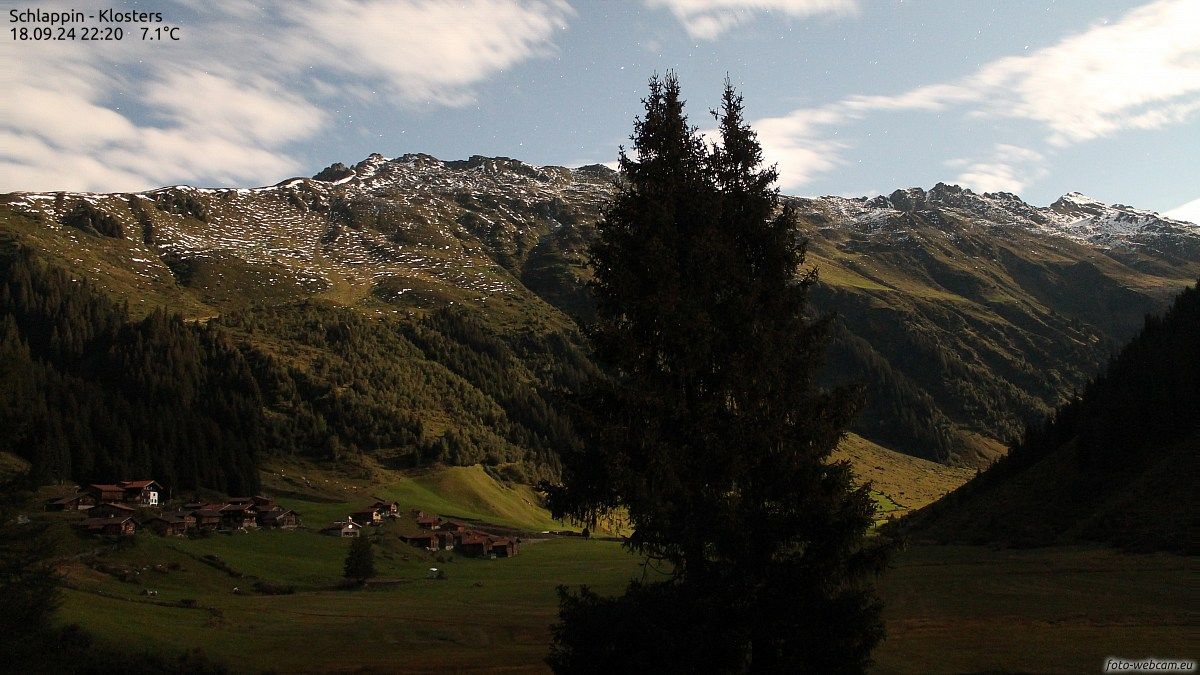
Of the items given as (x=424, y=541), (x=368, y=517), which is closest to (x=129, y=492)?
(x=368, y=517)

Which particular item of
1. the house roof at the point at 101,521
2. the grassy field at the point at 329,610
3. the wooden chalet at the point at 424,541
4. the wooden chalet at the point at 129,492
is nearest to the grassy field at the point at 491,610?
the grassy field at the point at 329,610

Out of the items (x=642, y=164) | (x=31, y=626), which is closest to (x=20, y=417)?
(x=31, y=626)

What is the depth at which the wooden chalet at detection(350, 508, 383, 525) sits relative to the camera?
154125 millimetres

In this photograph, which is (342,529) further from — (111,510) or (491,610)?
(491,610)

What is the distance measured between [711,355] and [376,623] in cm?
5130

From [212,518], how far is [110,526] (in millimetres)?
25197

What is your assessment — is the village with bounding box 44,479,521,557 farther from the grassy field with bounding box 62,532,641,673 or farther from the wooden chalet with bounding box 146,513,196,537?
the grassy field with bounding box 62,532,641,673

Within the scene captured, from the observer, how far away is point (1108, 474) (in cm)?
8969

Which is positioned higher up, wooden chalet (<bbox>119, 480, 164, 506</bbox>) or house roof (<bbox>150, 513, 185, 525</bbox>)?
wooden chalet (<bbox>119, 480, 164, 506</bbox>)

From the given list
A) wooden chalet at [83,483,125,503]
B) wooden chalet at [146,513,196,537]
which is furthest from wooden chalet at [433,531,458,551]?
wooden chalet at [83,483,125,503]

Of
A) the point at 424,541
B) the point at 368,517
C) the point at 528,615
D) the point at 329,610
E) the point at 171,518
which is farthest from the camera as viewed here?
the point at 368,517

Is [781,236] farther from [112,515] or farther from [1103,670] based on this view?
[112,515]

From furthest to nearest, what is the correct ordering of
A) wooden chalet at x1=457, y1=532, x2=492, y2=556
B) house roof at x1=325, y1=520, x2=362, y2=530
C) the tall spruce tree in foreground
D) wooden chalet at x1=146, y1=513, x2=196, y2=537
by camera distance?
wooden chalet at x1=457, y1=532, x2=492, y2=556, house roof at x1=325, y1=520, x2=362, y2=530, wooden chalet at x1=146, y1=513, x2=196, y2=537, the tall spruce tree in foreground

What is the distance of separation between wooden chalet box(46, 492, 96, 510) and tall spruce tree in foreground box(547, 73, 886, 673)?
12818 centimetres
